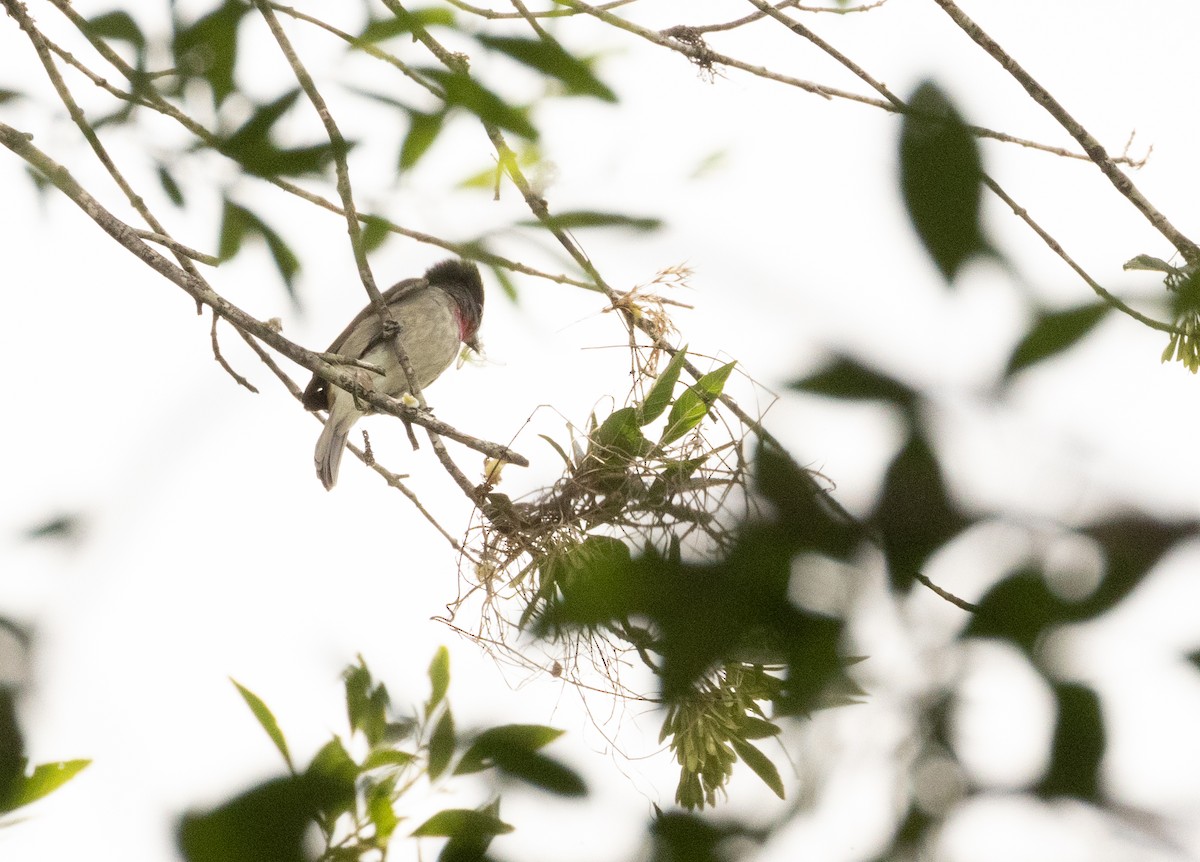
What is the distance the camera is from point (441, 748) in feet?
2.07

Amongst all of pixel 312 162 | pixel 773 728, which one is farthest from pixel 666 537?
pixel 312 162

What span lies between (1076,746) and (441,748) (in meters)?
0.34

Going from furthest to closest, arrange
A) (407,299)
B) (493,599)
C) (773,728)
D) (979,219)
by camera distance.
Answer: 1. (407,299)
2. (493,599)
3. (773,728)
4. (979,219)

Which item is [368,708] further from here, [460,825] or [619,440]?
[619,440]

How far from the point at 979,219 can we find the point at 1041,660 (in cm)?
18

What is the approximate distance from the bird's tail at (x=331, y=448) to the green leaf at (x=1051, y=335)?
329cm

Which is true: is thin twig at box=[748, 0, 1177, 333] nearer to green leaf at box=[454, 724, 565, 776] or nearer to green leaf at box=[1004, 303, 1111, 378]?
green leaf at box=[1004, 303, 1111, 378]

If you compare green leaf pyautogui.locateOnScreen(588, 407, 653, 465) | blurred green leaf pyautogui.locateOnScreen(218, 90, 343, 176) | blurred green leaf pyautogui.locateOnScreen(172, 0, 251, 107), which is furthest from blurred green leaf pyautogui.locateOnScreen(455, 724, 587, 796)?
green leaf pyautogui.locateOnScreen(588, 407, 653, 465)

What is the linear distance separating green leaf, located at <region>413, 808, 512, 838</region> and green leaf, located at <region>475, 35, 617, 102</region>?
0.45 metres

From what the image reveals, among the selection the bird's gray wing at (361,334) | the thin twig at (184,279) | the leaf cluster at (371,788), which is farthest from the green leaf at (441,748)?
the bird's gray wing at (361,334)

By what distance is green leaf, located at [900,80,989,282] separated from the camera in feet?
1.43

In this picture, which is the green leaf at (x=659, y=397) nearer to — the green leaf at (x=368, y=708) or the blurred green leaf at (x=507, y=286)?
the blurred green leaf at (x=507, y=286)

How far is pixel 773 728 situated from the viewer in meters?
0.63

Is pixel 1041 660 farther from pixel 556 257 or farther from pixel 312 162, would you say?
pixel 312 162
